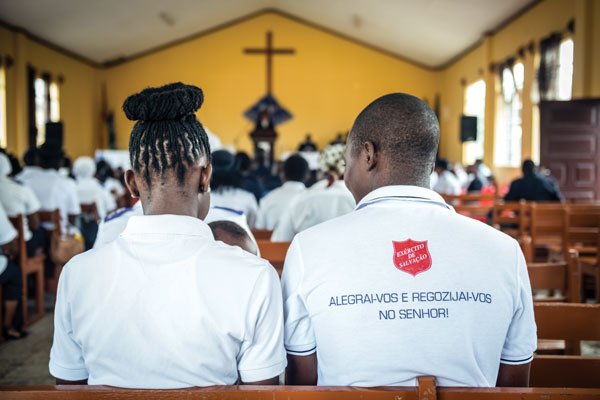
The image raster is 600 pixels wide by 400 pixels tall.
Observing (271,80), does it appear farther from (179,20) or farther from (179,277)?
(179,277)

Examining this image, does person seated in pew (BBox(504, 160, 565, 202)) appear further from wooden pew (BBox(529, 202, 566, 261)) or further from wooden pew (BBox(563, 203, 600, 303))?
wooden pew (BBox(563, 203, 600, 303))

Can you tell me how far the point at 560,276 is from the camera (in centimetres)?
218

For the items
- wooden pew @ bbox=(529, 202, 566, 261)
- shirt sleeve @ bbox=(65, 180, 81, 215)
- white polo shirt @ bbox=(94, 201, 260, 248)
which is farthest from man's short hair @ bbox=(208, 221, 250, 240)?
shirt sleeve @ bbox=(65, 180, 81, 215)

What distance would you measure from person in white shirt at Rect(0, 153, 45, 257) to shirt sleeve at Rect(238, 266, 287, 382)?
342cm

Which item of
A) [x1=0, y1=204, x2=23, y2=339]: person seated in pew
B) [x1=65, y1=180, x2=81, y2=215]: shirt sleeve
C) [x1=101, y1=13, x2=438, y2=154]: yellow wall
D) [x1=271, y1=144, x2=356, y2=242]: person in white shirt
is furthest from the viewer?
[x1=101, y1=13, x2=438, y2=154]: yellow wall

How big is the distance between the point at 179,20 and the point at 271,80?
118 inches

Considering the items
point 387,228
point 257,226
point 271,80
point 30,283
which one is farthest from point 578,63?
point 271,80

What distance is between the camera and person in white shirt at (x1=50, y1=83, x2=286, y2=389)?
42.1 inches

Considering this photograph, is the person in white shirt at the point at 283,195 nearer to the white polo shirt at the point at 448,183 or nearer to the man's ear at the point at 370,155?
the man's ear at the point at 370,155

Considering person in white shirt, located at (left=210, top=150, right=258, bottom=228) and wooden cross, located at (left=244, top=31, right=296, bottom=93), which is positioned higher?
wooden cross, located at (left=244, top=31, right=296, bottom=93)

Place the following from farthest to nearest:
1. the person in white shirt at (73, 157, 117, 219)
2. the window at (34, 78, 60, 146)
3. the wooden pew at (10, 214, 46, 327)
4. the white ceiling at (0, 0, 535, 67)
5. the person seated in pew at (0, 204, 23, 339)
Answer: the window at (34, 78, 60, 146)
the white ceiling at (0, 0, 535, 67)
the person in white shirt at (73, 157, 117, 219)
the wooden pew at (10, 214, 46, 327)
the person seated in pew at (0, 204, 23, 339)

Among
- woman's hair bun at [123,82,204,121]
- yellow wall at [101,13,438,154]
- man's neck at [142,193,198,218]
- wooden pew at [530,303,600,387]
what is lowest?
wooden pew at [530,303,600,387]

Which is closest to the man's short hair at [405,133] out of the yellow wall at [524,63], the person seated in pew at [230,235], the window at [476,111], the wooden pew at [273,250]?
the person seated in pew at [230,235]

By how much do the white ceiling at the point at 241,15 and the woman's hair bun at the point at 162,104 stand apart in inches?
404
